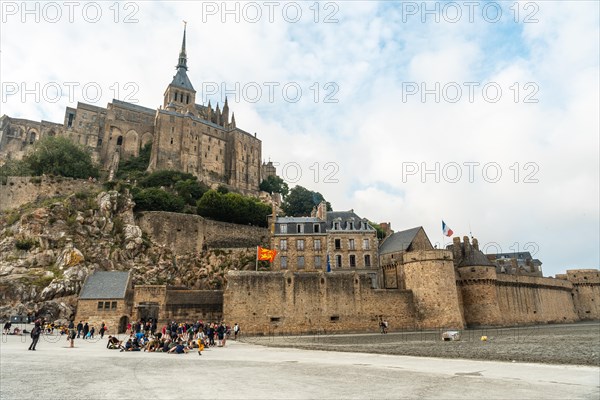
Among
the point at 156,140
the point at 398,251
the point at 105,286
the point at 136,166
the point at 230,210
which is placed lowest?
the point at 105,286

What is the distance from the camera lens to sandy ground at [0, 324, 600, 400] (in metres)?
8.28

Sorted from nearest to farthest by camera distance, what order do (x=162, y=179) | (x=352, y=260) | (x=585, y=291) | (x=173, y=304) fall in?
(x=173, y=304) < (x=352, y=260) < (x=585, y=291) < (x=162, y=179)

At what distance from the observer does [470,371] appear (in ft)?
38.1

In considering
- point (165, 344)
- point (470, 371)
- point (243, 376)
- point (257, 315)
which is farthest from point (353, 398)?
point (257, 315)

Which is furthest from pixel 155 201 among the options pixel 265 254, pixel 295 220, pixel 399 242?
pixel 399 242

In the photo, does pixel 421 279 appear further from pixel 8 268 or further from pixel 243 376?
pixel 8 268

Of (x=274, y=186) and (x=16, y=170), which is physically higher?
(x=274, y=186)

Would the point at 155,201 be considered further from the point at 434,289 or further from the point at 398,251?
the point at 434,289

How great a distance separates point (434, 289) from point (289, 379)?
27.6m

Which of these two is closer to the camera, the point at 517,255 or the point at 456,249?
the point at 456,249

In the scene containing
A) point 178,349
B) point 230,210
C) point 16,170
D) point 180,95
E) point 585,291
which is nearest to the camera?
point 178,349

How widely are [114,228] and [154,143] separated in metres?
40.5

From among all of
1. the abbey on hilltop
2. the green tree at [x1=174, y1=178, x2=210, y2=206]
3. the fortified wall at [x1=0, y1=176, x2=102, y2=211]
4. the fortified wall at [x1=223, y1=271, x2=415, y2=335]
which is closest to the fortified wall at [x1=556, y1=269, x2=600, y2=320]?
the fortified wall at [x1=223, y1=271, x2=415, y2=335]

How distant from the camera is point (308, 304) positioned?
33.2 metres
